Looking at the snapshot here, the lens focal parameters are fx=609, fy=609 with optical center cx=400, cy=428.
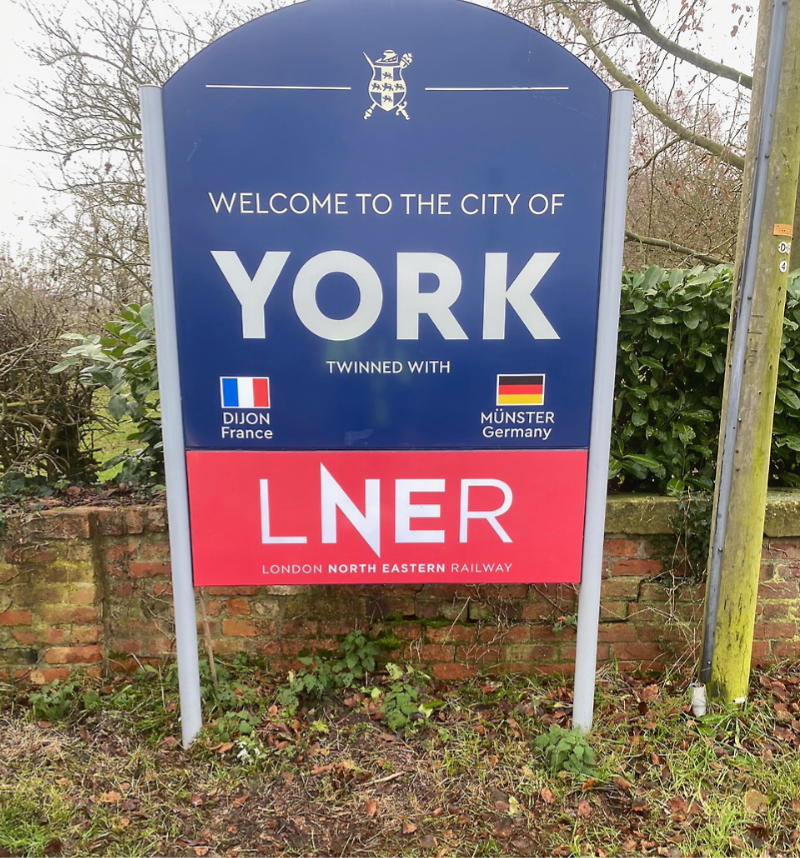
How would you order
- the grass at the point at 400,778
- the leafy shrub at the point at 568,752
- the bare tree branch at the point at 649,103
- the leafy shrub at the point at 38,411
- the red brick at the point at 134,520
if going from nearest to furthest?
the grass at the point at 400,778 < the leafy shrub at the point at 568,752 < the red brick at the point at 134,520 < the leafy shrub at the point at 38,411 < the bare tree branch at the point at 649,103

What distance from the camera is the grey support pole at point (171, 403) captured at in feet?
6.54

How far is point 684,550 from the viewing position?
109 inches

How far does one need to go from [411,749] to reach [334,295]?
1800mm

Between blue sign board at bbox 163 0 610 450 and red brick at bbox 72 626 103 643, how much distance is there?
118 centimetres

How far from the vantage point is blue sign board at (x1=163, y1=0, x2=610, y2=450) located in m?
1.95

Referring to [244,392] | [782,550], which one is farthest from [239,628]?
[782,550]

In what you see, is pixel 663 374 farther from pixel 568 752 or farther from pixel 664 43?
pixel 664 43

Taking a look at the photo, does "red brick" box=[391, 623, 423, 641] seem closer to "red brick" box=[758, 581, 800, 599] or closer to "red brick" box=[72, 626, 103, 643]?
"red brick" box=[72, 626, 103, 643]

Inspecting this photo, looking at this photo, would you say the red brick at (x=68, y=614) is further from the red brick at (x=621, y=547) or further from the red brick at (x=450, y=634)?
the red brick at (x=621, y=547)

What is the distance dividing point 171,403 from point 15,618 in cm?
143

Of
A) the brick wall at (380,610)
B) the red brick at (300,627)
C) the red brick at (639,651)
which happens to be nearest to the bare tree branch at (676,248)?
the brick wall at (380,610)

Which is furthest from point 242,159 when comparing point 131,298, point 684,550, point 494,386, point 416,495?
point 131,298

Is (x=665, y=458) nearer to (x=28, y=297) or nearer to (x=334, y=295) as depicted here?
(x=334, y=295)

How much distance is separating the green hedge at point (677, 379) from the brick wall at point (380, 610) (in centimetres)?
21
